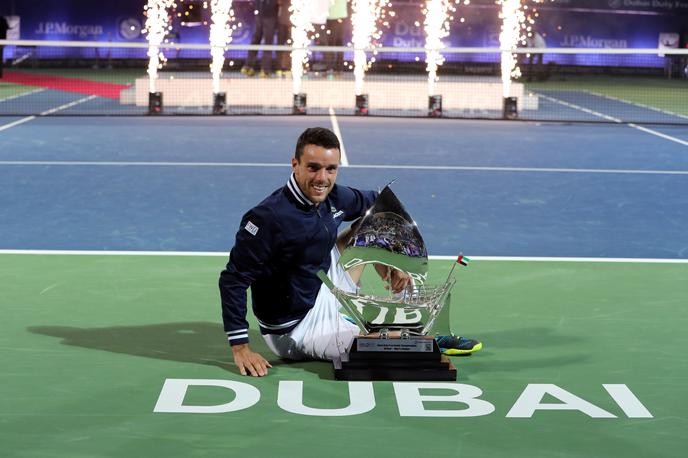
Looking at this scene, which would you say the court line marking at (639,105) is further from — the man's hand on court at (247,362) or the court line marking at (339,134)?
the man's hand on court at (247,362)

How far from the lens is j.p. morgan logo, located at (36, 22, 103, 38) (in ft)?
114

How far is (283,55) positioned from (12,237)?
48.4 ft

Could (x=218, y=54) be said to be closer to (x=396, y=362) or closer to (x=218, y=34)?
(x=218, y=34)

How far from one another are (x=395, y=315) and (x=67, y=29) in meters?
31.1

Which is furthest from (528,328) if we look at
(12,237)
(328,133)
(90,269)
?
(12,237)

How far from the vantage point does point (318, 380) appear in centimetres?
560

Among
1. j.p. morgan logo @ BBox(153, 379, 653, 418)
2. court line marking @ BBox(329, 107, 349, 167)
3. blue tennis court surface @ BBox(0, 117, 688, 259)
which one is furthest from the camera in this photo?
court line marking @ BBox(329, 107, 349, 167)

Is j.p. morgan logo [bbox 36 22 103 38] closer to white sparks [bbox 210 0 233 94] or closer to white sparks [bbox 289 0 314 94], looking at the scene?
white sparks [bbox 210 0 233 94]

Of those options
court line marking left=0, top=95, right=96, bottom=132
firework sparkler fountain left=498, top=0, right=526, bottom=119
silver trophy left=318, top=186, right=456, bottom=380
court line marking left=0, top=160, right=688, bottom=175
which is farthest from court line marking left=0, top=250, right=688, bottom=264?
firework sparkler fountain left=498, top=0, right=526, bottom=119

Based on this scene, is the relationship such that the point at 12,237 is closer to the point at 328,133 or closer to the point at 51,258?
the point at 51,258

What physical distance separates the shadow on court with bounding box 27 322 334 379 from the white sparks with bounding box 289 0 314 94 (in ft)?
50.5

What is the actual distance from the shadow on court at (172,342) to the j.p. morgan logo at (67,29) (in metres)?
29.8

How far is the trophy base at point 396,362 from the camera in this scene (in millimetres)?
5539

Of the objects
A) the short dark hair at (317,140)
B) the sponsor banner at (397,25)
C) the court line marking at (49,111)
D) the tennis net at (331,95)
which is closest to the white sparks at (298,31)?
the tennis net at (331,95)
